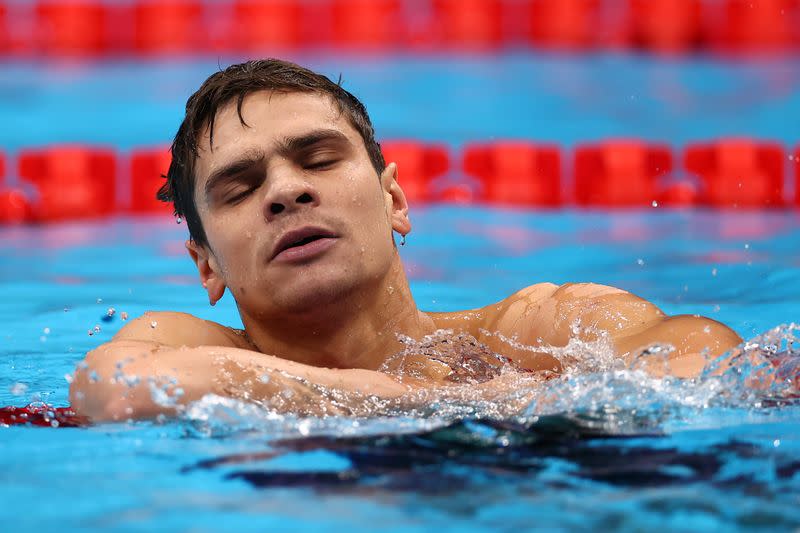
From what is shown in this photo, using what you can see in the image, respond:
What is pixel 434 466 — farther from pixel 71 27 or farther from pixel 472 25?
pixel 71 27

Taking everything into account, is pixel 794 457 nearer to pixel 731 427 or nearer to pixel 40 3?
pixel 731 427

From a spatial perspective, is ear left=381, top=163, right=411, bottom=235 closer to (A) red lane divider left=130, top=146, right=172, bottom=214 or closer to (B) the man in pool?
(B) the man in pool

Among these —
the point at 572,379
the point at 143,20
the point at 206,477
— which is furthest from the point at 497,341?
the point at 143,20

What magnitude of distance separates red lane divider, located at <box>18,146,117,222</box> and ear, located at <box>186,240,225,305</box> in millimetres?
4501

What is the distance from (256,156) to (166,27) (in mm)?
8489

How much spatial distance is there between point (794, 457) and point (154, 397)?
113 centimetres

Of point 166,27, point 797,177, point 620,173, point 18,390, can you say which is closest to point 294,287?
point 18,390

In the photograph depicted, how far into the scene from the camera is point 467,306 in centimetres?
441

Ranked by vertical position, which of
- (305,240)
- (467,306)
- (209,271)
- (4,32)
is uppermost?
(4,32)

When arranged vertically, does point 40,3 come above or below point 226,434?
above

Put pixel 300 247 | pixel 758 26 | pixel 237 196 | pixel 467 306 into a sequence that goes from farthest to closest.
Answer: pixel 758 26 < pixel 467 306 < pixel 237 196 < pixel 300 247

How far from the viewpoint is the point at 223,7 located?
1055 cm

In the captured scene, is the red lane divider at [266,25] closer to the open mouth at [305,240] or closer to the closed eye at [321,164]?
the closed eye at [321,164]

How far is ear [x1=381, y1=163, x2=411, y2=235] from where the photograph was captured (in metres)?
2.59
